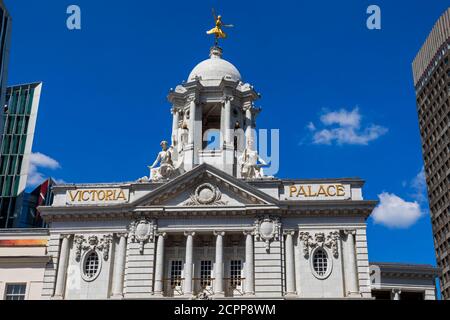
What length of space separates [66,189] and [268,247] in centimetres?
1794

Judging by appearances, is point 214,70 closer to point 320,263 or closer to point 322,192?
point 322,192

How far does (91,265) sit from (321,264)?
1852 centimetres

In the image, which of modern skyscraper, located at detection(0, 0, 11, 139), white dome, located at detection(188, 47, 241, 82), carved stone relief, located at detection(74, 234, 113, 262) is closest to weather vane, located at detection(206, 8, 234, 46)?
white dome, located at detection(188, 47, 241, 82)

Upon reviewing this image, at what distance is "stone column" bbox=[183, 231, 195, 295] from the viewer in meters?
41.8

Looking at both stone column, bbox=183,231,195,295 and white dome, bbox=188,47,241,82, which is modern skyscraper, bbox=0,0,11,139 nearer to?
white dome, bbox=188,47,241,82

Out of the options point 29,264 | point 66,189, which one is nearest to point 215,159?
point 66,189

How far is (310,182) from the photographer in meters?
44.7

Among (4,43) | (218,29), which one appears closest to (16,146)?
(4,43)

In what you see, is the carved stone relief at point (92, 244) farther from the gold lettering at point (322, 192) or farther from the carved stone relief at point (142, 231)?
the gold lettering at point (322, 192)

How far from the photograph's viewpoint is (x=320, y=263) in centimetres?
4250

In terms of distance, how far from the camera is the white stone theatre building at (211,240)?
41844 mm

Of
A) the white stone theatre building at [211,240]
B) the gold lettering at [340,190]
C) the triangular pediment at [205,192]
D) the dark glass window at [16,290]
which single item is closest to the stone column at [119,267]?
the white stone theatre building at [211,240]
